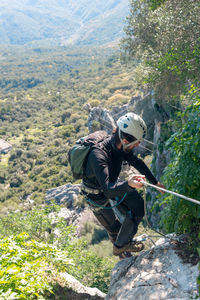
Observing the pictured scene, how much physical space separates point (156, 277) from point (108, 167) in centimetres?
177

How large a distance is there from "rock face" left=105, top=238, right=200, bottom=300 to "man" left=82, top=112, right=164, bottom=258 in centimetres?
52

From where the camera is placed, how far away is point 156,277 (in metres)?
3.53

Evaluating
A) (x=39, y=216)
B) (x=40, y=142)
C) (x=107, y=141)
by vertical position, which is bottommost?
(x=40, y=142)

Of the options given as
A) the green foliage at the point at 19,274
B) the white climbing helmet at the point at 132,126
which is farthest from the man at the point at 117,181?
the green foliage at the point at 19,274

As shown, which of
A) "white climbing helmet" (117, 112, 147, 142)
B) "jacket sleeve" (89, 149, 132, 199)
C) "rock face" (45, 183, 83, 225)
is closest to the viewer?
"jacket sleeve" (89, 149, 132, 199)

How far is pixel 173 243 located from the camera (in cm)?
398

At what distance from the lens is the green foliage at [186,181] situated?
3.49m

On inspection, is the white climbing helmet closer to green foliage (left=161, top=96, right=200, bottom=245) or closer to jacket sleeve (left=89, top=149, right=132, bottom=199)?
green foliage (left=161, top=96, right=200, bottom=245)

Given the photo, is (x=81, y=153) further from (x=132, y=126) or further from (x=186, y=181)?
(x=186, y=181)

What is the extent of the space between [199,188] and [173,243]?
107 centimetres

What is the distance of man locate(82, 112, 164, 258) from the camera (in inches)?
146

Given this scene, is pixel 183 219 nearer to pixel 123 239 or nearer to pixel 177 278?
pixel 177 278

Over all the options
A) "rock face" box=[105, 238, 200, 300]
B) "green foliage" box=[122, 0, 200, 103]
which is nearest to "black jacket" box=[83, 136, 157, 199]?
"rock face" box=[105, 238, 200, 300]

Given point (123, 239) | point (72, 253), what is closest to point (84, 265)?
point (72, 253)
